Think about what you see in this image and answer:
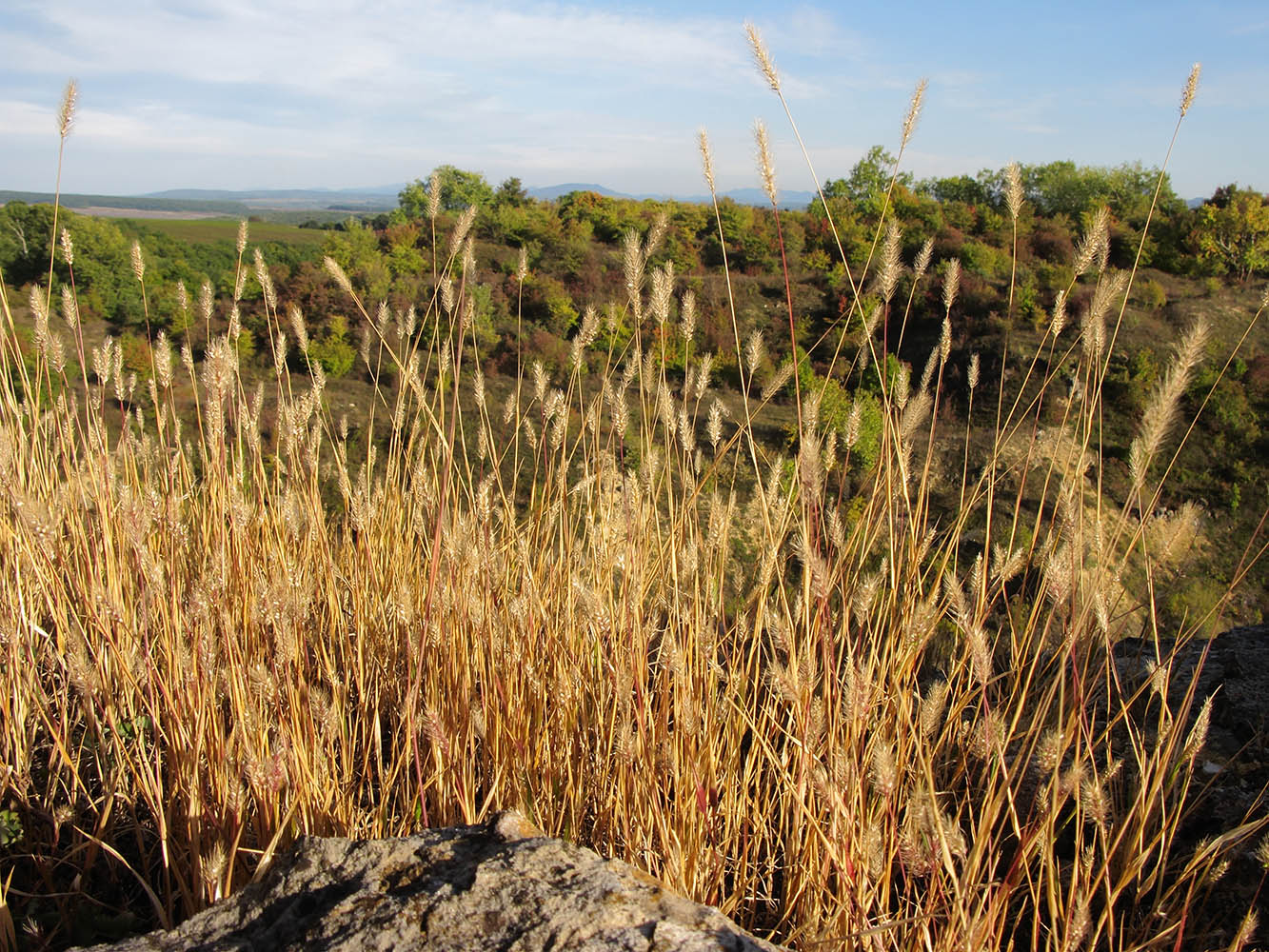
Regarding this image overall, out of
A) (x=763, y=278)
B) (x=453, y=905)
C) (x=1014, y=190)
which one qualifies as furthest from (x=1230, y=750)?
(x=763, y=278)

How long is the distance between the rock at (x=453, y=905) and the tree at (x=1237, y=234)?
13913 mm

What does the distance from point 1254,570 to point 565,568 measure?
702 centimetres

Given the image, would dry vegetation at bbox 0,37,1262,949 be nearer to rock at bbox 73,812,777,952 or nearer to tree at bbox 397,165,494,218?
rock at bbox 73,812,777,952

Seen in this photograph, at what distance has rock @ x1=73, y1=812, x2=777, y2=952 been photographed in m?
0.93

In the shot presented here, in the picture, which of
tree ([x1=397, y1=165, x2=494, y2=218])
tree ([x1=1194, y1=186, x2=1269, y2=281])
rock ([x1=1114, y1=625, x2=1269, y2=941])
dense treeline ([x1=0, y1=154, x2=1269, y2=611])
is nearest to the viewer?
rock ([x1=1114, y1=625, x2=1269, y2=941])

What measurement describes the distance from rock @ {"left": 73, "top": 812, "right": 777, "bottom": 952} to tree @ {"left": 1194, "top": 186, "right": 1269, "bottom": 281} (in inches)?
548

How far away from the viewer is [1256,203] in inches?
449

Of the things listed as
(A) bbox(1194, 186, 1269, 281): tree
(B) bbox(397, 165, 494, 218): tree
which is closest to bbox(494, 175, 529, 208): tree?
(B) bbox(397, 165, 494, 218): tree

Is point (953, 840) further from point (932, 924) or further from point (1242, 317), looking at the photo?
point (1242, 317)

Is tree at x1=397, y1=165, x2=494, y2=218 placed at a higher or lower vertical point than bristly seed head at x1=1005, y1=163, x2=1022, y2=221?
higher

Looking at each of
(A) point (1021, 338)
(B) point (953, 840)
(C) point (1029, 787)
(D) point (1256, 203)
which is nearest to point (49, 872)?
(B) point (953, 840)

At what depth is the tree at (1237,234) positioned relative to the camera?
11.2 metres

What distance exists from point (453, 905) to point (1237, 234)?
47.4 ft

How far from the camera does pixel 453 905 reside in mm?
973
